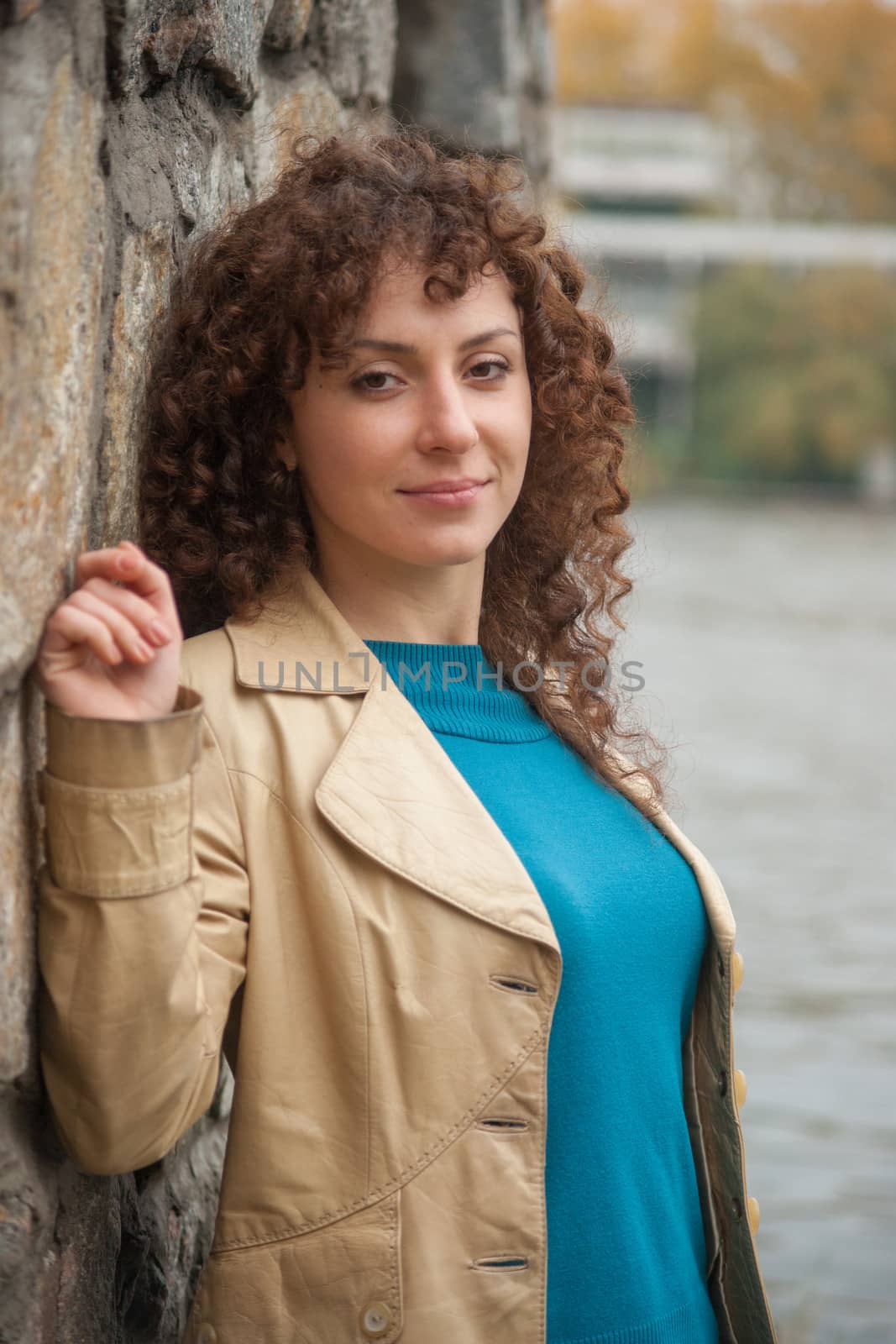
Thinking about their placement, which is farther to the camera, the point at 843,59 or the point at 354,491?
the point at 843,59

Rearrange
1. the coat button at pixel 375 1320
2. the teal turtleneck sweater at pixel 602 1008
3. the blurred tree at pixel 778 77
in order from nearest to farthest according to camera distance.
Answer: the coat button at pixel 375 1320, the teal turtleneck sweater at pixel 602 1008, the blurred tree at pixel 778 77

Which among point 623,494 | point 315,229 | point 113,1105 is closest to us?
point 113,1105

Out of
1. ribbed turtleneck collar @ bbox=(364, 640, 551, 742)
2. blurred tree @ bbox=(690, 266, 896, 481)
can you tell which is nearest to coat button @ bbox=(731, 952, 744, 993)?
ribbed turtleneck collar @ bbox=(364, 640, 551, 742)

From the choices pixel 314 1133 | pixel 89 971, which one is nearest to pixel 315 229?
pixel 89 971

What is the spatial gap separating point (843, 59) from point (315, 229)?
47590mm

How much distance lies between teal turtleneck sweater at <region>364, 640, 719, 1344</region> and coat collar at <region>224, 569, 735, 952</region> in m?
0.07

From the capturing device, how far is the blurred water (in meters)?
3.72

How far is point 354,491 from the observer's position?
1905 millimetres

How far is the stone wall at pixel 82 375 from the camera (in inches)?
56.6

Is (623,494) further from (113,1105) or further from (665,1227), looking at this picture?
(113,1105)

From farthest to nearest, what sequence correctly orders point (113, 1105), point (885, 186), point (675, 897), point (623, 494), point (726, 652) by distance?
point (885, 186)
point (726, 652)
point (623, 494)
point (675, 897)
point (113, 1105)

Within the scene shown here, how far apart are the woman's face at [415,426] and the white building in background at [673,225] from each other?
104 ft

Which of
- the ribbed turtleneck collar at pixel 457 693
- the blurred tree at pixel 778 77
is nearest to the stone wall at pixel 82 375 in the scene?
the ribbed turtleneck collar at pixel 457 693

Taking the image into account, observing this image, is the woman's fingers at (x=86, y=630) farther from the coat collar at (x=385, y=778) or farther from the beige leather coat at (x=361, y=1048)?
the coat collar at (x=385, y=778)
